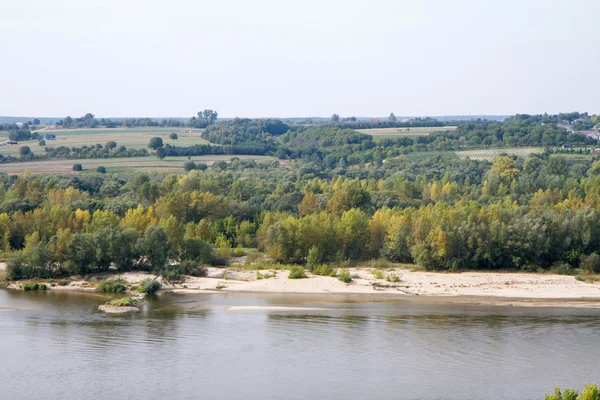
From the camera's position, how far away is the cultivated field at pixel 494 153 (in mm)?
78812

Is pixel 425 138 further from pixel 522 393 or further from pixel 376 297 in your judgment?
pixel 522 393

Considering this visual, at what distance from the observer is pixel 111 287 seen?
119 ft

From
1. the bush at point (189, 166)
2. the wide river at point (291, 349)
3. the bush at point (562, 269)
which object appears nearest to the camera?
the wide river at point (291, 349)

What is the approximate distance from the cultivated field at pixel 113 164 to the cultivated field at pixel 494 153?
20.4m

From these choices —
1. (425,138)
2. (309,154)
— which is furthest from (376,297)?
(425,138)

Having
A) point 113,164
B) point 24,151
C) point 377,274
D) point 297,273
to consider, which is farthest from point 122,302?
point 24,151

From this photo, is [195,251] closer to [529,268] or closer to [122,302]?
[122,302]

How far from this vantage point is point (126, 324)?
99.5ft

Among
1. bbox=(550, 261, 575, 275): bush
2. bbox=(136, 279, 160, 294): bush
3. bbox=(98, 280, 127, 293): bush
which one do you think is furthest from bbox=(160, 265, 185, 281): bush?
bbox=(550, 261, 575, 275): bush

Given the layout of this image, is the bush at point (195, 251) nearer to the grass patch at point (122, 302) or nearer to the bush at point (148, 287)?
the bush at point (148, 287)

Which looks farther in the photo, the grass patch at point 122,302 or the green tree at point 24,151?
the green tree at point 24,151

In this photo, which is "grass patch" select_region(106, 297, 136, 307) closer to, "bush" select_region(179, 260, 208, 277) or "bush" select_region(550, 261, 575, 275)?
"bush" select_region(179, 260, 208, 277)

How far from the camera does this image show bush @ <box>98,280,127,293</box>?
36.2 metres

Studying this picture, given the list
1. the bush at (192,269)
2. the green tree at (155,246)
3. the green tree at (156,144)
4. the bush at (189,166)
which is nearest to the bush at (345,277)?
the bush at (192,269)
